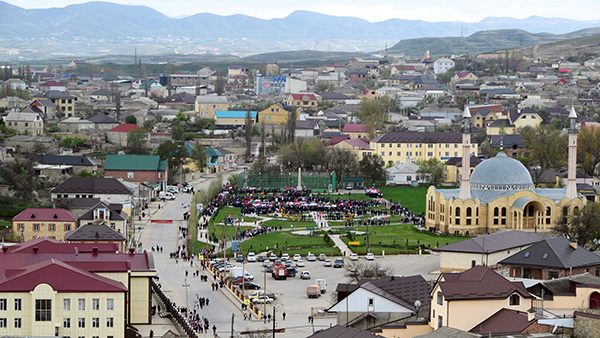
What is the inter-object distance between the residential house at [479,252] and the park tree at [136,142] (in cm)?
5280

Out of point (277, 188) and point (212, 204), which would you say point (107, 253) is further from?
point (277, 188)

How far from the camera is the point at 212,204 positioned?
79062 mm

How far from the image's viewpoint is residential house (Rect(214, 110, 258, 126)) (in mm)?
129000

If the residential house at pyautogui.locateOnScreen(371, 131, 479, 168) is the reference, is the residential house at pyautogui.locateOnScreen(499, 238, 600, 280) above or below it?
above

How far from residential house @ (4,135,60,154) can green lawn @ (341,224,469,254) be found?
126ft

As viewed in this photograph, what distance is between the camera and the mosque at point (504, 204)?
234 ft

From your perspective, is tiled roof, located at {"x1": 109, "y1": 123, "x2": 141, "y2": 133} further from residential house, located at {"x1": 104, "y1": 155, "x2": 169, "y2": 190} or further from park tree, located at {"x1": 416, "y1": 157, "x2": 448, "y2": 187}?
park tree, located at {"x1": 416, "y1": 157, "x2": 448, "y2": 187}

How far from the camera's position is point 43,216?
61.4 metres

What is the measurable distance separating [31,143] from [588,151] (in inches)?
1965

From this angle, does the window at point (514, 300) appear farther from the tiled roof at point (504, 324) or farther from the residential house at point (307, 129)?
the residential house at point (307, 129)

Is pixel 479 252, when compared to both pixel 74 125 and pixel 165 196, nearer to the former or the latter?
pixel 165 196

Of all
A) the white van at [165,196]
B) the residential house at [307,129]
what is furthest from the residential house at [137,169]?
the residential house at [307,129]

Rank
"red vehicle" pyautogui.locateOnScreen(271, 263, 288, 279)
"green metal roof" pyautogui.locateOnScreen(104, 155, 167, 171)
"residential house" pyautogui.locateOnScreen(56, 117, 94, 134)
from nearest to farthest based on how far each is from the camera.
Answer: "red vehicle" pyautogui.locateOnScreen(271, 263, 288, 279) → "green metal roof" pyautogui.locateOnScreen(104, 155, 167, 171) → "residential house" pyautogui.locateOnScreen(56, 117, 94, 134)

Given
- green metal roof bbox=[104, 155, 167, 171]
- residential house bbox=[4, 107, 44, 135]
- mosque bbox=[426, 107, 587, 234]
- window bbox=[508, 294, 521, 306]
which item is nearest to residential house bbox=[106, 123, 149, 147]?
residential house bbox=[4, 107, 44, 135]
